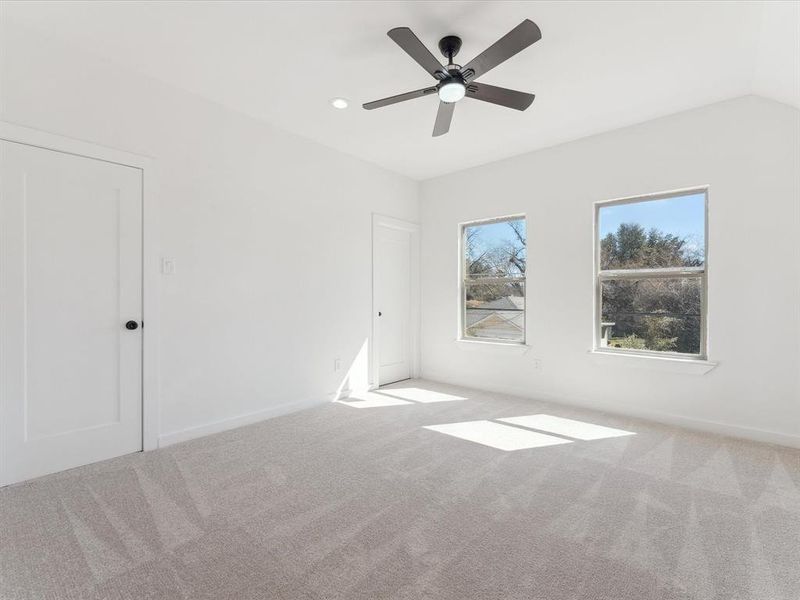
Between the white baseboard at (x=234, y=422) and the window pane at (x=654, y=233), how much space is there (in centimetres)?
329

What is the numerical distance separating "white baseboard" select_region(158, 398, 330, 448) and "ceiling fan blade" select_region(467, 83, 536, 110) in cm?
306

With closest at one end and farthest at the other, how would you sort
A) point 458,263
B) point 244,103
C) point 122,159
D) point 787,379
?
point 122,159
point 787,379
point 244,103
point 458,263

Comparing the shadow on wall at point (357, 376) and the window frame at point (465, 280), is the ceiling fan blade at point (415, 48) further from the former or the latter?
the shadow on wall at point (357, 376)

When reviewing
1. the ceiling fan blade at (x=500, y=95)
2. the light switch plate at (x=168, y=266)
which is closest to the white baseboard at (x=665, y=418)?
the ceiling fan blade at (x=500, y=95)

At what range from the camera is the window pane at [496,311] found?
14.9 ft

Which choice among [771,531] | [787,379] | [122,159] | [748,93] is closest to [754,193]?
[748,93]

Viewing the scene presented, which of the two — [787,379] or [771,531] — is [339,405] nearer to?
[771,531]

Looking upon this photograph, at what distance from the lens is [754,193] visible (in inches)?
122

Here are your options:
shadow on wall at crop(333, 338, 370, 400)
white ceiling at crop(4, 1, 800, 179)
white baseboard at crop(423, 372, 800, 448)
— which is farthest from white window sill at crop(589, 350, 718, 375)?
shadow on wall at crop(333, 338, 370, 400)

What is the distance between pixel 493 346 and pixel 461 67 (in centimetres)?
308

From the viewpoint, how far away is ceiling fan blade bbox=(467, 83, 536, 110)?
8.03 feet

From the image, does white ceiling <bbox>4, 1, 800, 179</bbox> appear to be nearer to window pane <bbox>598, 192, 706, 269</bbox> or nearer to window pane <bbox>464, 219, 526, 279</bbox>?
window pane <bbox>598, 192, 706, 269</bbox>

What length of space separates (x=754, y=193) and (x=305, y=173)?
152 inches

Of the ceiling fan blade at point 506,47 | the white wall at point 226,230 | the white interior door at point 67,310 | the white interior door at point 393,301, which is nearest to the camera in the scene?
the ceiling fan blade at point 506,47
